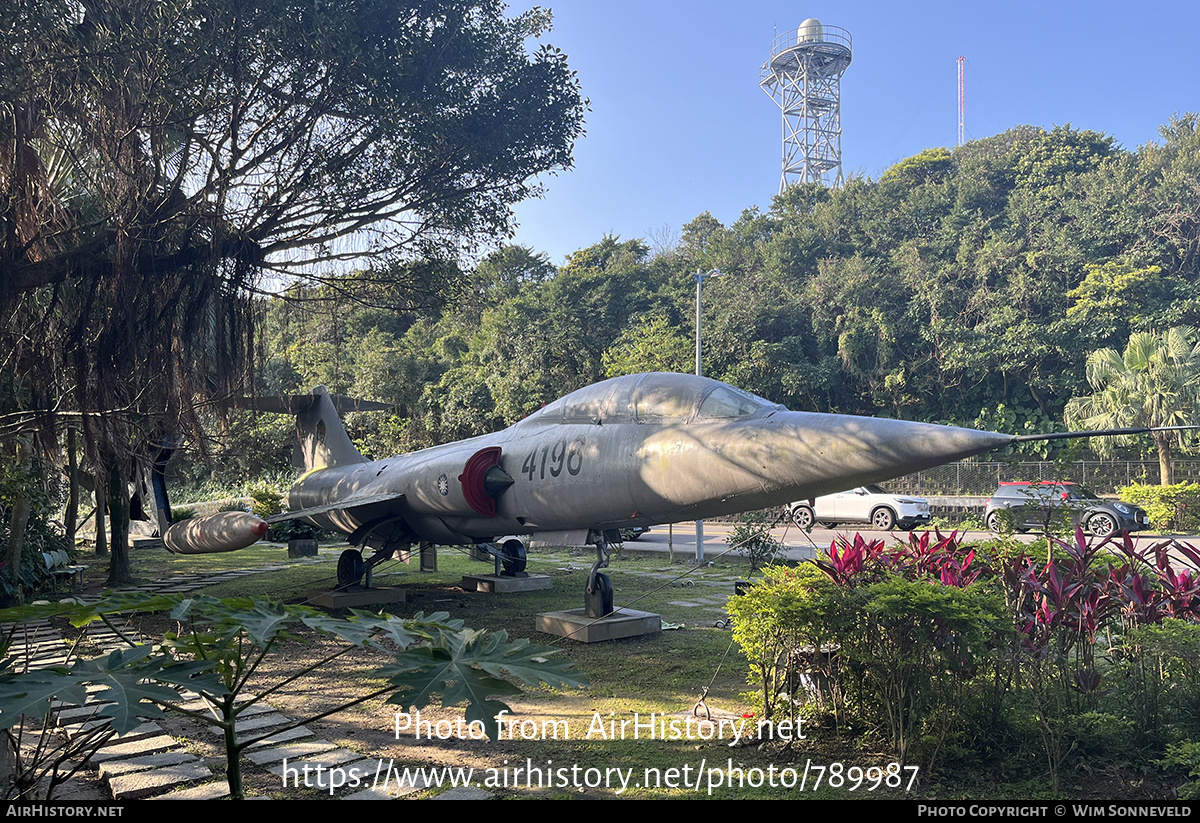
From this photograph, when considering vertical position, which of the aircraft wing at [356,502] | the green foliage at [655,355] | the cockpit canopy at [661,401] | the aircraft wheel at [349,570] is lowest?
the aircraft wheel at [349,570]

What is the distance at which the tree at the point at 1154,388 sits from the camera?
75.7ft

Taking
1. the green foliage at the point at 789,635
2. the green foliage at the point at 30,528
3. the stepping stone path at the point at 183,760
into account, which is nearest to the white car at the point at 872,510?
the green foliage at the point at 789,635

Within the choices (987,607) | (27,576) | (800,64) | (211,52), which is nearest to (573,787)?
(987,607)

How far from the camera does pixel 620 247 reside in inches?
1962

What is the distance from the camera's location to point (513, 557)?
13.4 meters

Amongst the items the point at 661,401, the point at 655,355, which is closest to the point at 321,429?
the point at 661,401

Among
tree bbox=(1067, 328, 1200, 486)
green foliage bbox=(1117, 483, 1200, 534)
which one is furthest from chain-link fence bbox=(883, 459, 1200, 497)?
green foliage bbox=(1117, 483, 1200, 534)

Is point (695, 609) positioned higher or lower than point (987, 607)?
lower

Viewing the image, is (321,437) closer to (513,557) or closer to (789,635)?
(513,557)

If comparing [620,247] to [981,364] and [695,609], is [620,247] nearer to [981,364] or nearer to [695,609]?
[981,364]

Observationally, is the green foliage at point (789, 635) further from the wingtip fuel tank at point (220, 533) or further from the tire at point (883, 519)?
the tire at point (883, 519)

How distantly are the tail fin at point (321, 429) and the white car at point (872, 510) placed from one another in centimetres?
1341

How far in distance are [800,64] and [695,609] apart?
69295 millimetres

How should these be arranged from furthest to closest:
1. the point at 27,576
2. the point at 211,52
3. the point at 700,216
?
1. the point at 700,216
2. the point at 27,576
3. the point at 211,52
